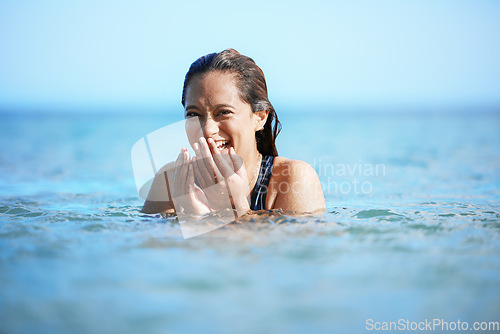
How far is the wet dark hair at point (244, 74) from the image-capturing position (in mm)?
4246

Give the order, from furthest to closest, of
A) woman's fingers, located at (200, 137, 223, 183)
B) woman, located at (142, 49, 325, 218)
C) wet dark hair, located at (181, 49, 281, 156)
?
wet dark hair, located at (181, 49, 281, 156) → woman, located at (142, 49, 325, 218) → woman's fingers, located at (200, 137, 223, 183)

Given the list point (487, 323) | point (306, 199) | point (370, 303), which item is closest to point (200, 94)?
point (306, 199)

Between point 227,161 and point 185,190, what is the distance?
414mm

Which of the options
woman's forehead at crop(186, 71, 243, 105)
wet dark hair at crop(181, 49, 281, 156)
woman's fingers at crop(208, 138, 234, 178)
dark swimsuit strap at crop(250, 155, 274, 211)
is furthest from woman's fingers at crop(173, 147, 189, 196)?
wet dark hair at crop(181, 49, 281, 156)

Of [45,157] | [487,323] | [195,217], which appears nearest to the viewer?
[487,323]

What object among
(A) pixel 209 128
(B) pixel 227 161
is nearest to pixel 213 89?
(A) pixel 209 128

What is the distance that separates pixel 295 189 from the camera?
421 cm

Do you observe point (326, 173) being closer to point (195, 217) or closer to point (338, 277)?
point (195, 217)

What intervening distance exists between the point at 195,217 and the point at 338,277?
1617 mm

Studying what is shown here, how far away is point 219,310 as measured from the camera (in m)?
2.21

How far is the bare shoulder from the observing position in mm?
4180

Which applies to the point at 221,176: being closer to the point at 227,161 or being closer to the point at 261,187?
the point at 227,161

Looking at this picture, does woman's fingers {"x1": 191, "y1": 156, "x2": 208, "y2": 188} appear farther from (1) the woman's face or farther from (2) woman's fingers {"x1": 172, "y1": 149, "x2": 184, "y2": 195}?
(1) the woman's face

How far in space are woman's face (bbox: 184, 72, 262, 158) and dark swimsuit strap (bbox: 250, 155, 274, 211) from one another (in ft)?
0.96
